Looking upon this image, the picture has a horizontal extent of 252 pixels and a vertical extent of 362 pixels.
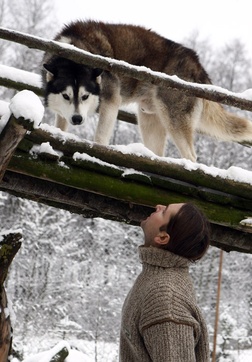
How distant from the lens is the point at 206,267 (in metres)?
13.4

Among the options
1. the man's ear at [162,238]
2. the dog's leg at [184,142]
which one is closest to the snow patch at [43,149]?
the man's ear at [162,238]

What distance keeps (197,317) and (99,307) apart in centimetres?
1018

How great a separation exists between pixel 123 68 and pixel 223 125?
183 centimetres

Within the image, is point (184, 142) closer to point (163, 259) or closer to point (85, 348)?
point (163, 259)

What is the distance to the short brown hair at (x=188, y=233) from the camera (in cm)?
207

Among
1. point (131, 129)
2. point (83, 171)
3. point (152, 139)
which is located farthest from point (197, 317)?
point (131, 129)

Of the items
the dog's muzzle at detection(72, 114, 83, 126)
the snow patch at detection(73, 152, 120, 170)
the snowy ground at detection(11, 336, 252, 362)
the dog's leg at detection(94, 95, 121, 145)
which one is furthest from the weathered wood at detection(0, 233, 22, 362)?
the snowy ground at detection(11, 336, 252, 362)

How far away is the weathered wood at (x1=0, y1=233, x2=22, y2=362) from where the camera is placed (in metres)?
2.77

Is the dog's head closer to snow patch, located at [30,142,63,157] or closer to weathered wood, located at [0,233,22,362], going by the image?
snow patch, located at [30,142,63,157]

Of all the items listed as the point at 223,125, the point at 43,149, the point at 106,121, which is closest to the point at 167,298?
the point at 43,149

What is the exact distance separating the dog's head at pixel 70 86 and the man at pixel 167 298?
2.55 metres

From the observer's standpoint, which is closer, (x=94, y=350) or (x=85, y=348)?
(x=94, y=350)

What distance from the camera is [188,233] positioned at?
2084 mm

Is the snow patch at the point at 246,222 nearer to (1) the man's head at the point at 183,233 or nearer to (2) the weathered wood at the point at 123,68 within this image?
(2) the weathered wood at the point at 123,68
